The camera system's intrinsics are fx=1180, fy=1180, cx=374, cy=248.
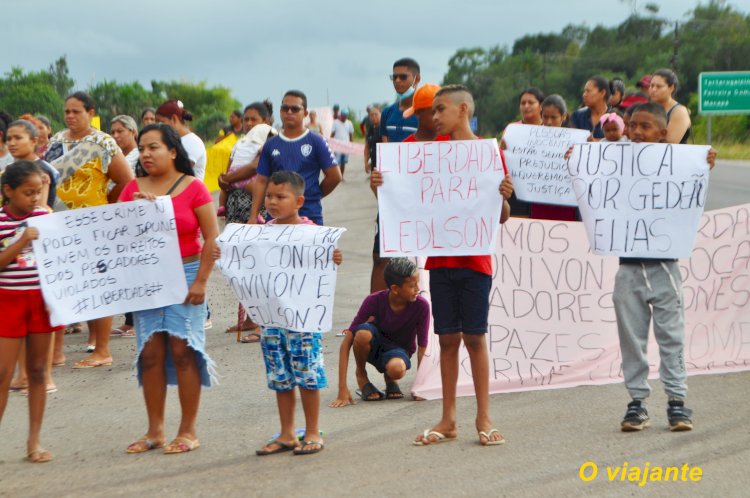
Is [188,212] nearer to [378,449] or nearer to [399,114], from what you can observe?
[378,449]

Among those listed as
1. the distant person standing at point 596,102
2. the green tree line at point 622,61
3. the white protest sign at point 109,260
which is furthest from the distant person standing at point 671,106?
the green tree line at point 622,61

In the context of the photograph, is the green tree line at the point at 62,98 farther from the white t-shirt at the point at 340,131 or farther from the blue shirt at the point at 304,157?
the blue shirt at the point at 304,157

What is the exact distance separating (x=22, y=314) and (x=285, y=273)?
152cm

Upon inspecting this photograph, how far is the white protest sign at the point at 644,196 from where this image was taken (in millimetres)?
7027

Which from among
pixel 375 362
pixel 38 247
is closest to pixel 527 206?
pixel 375 362

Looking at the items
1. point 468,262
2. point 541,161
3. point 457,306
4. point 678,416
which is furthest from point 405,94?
point 678,416

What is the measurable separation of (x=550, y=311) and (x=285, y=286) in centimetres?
249

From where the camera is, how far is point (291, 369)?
6.66 m

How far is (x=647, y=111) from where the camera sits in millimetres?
7152

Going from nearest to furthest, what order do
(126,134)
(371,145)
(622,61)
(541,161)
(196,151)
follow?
1. (541,161)
2. (196,151)
3. (126,134)
4. (371,145)
5. (622,61)

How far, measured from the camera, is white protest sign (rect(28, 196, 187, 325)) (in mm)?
6754

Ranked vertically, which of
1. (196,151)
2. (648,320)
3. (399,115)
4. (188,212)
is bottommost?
(648,320)

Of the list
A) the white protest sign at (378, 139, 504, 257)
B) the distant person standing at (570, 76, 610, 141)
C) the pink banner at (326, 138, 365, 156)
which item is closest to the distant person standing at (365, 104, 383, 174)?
the distant person standing at (570, 76, 610, 141)

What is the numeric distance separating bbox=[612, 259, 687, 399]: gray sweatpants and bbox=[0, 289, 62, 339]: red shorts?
3.38 metres
